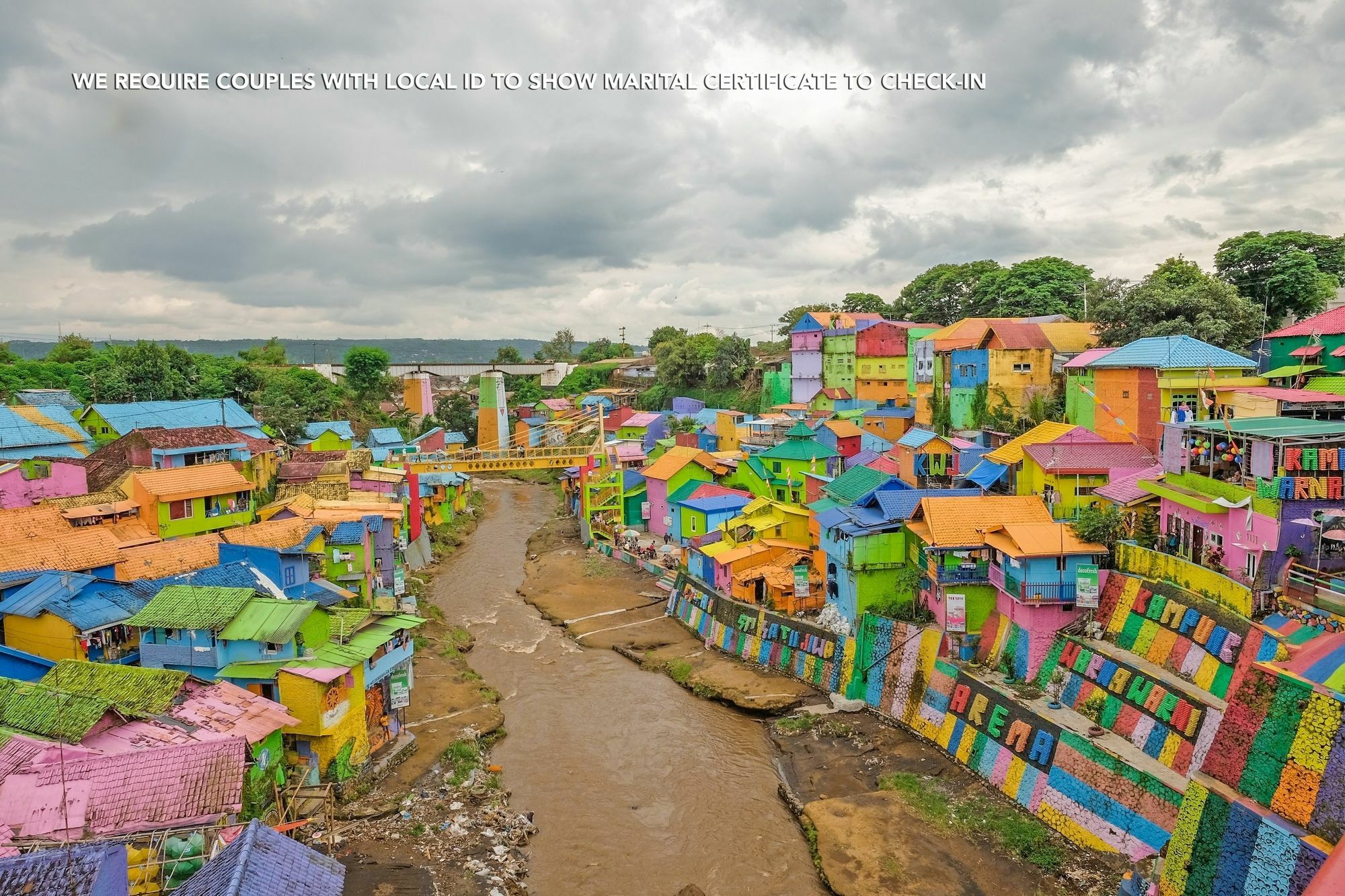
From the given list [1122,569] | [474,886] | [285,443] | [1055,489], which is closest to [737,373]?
[285,443]

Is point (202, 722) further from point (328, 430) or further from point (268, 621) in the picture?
point (328, 430)

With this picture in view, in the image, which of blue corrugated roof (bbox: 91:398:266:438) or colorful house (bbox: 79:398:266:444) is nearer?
colorful house (bbox: 79:398:266:444)

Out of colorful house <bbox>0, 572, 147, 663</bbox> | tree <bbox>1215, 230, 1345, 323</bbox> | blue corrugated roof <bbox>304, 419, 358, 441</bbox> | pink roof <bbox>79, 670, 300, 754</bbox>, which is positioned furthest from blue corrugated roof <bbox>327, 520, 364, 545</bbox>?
tree <bbox>1215, 230, 1345, 323</bbox>

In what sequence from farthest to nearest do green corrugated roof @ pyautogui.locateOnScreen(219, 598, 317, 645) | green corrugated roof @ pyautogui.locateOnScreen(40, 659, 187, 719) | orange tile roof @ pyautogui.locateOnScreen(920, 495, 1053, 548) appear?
orange tile roof @ pyautogui.locateOnScreen(920, 495, 1053, 548) → green corrugated roof @ pyautogui.locateOnScreen(219, 598, 317, 645) → green corrugated roof @ pyautogui.locateOnScreen(40, 659, 187, 719)

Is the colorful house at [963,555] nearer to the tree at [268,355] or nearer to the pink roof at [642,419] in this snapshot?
the pink roof at [642,419]

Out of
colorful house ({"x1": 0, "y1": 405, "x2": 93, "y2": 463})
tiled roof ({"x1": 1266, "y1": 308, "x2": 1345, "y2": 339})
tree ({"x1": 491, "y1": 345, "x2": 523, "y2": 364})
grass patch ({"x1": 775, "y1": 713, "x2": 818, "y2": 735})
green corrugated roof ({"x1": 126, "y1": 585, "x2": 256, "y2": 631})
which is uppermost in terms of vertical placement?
tree ({"x1": 491, "y1": 345, "x2": 523, "y2": 364})

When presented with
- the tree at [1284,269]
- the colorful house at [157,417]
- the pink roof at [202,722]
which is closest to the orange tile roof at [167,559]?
the pink roof at [202,722]

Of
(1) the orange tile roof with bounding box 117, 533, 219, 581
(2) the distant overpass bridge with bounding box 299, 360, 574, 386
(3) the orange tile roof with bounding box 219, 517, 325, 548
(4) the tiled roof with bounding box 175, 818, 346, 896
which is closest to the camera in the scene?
(4) the tiled roof with bounding box 175, 818, 346, 896

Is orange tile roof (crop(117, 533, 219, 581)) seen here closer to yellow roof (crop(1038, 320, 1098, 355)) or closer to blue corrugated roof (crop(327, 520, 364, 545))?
blue corrugated roof (crop(327, 520, 364, 545))
